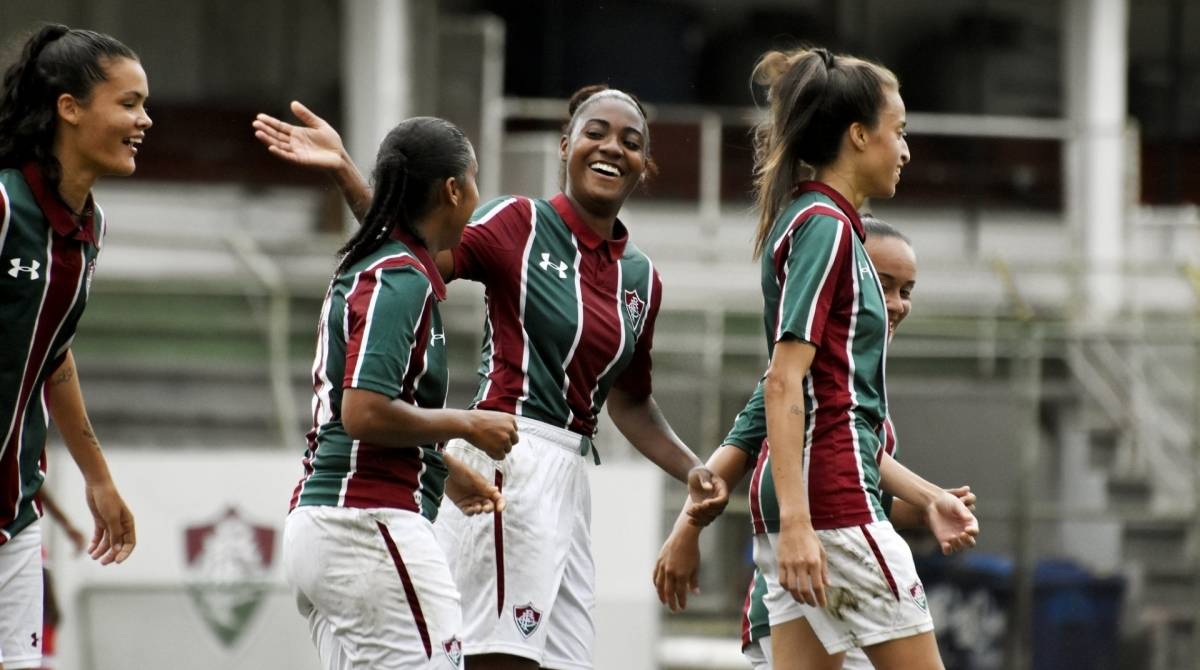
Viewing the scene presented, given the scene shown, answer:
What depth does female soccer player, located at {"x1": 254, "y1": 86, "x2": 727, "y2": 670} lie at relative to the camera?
17.4 feet

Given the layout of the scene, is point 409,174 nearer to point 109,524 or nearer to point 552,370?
point 552,370

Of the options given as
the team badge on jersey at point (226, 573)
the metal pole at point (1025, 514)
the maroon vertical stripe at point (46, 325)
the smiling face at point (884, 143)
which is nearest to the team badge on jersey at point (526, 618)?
the maroon vertical stripe at point (46, 325)

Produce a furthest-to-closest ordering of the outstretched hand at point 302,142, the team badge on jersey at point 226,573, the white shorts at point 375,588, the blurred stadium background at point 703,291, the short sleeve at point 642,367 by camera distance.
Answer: the blurred stadium background at point 703,291
the team badge on jersey at point 226,573
the short sleeve at point 642,367
the outstretched hand at point 302,142
the white shorts at point 375,588

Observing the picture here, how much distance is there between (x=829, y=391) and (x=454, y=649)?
3.64 feet

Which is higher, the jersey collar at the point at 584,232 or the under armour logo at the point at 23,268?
the jersey collar at the point at 584,232

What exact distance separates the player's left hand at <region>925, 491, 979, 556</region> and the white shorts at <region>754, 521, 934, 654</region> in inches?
6.8

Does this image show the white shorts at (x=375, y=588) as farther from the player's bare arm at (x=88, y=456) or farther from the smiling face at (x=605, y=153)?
the smiling face at (x=605, y=153)

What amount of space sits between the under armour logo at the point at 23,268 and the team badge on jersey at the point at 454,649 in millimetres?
1351

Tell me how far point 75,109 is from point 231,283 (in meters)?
9.71

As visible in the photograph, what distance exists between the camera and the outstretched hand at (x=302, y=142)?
4.97 metres

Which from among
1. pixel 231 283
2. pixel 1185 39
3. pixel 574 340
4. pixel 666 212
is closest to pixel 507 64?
pixel 666 212

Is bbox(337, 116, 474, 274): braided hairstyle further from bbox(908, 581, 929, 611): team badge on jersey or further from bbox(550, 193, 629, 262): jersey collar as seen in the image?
bbox(908, 581, 929, 611): team badge on jersey

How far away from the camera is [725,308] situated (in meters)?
14.0

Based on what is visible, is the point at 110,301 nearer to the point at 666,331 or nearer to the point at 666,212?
the point at 666,331
